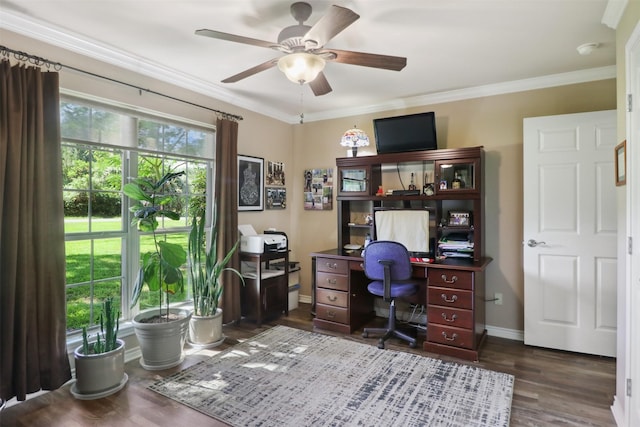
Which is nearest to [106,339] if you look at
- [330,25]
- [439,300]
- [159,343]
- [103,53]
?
[159,343]

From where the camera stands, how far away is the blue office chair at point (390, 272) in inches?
118

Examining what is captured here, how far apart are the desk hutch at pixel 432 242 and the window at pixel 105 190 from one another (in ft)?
5.54

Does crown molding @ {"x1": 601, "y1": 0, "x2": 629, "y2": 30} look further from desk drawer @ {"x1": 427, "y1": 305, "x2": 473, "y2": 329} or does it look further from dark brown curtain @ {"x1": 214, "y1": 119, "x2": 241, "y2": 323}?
dark brown curtain @ {"x1": 214, "y1": 119, "x2": 241, "y2": 323}

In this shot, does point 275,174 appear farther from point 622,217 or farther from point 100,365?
point 622,217

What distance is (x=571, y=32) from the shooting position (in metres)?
2.38

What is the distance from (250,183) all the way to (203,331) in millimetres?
1687

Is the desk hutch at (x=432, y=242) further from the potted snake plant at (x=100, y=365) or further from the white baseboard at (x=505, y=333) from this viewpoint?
the potted snake plant at (x=100, y=365)

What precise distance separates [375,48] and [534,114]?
175cm

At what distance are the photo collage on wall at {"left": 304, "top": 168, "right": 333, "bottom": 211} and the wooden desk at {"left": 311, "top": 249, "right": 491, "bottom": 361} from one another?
1.01 meters

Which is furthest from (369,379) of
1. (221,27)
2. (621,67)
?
(221,27)

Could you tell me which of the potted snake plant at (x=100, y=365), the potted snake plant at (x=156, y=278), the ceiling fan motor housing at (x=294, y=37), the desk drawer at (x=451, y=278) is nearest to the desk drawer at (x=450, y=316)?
the desk drawer at (x=451, y=278)

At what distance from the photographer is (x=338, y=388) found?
2393mm

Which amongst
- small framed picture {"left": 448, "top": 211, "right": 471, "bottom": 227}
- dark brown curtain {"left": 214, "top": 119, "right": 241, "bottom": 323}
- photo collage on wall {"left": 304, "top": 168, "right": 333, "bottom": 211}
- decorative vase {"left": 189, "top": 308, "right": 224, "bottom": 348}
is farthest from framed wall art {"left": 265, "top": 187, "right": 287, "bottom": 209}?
small framed picture {"left": 448, "top": 211, "right": 471, "bottom": 227}

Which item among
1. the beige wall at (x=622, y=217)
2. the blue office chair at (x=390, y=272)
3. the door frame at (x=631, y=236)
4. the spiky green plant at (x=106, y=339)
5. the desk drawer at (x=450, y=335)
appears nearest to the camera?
the door frame at (x=631, y=236)
